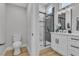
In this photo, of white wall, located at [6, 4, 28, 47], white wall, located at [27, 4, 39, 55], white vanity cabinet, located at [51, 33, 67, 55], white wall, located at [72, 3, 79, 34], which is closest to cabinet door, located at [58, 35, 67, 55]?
white vanity cabinet, located at [51, 33, 67, 55]

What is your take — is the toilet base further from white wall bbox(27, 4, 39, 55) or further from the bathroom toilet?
white wall bbox(27, 4, 39, 55)

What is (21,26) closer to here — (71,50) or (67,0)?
(67,0)

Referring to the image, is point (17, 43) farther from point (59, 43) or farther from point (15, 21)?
point (59, 43)

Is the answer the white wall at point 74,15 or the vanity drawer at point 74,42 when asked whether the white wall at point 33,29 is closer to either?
the vanity drawer at point 74,42

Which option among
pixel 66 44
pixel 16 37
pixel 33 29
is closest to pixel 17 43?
pixel 16 37

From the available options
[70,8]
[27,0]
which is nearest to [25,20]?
[27,0]

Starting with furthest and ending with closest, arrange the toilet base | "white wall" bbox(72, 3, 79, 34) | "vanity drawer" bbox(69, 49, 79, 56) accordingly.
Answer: "white wall" bbox(72, 3, 79, 34) → "vanity drawer" bbox(69, 49, 79, 56) → the toilet base

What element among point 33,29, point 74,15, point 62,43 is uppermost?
point 74,15

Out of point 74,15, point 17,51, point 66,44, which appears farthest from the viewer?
point 74,15

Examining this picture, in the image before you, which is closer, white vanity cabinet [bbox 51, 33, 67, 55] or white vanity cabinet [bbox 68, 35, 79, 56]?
white vanity cabinet [bbox 68, 35, 79, 56]

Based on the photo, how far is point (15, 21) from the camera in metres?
2.15

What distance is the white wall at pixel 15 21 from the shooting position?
2.10 m

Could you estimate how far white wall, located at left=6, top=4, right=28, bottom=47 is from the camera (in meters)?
2.10

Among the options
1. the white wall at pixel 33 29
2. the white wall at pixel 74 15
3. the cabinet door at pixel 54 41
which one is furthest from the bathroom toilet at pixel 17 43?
the white wall at pixel 74 15
